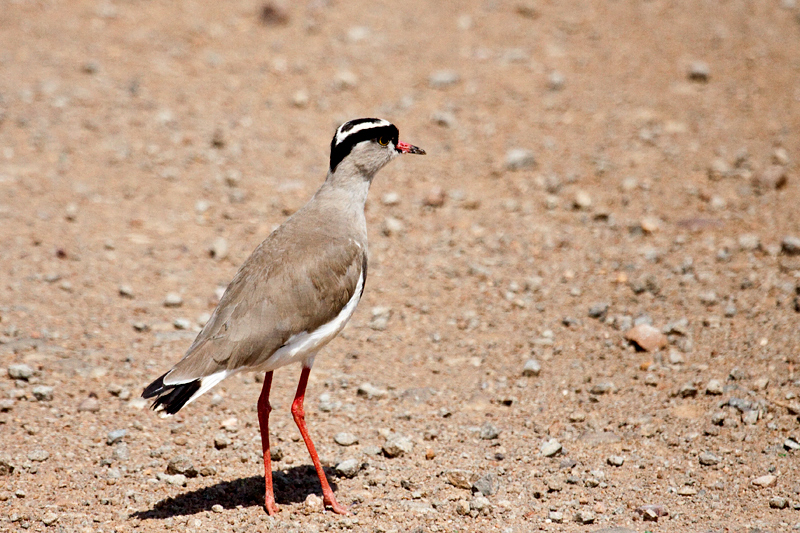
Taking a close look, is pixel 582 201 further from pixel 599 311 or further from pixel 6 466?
pixel 6 466

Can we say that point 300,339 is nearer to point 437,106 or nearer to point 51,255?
point 51,255

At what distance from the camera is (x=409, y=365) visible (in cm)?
832

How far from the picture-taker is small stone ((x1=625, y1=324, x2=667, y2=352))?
823 cm

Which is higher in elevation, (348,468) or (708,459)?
(708,459)

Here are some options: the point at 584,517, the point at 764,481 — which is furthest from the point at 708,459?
the point at 584,517

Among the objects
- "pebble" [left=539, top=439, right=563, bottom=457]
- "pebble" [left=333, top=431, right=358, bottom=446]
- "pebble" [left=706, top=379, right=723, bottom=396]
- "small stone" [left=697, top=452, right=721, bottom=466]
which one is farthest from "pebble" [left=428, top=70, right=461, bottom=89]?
"small stone" [left=697, top=452, right=721, bottom=466]

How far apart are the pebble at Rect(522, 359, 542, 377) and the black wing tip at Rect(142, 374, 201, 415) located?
3.33 m

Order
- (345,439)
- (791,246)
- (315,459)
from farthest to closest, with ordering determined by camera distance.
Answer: (791,246) → (345,439) → (315,459)

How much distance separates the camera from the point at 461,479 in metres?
6.50

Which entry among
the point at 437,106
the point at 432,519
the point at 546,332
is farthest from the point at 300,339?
the point at 437,106

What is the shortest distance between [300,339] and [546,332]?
10.5 ft

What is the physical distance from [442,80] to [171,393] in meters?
8.36

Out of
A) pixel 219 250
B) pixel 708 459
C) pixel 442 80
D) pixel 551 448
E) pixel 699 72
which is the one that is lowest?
pixel 219 250

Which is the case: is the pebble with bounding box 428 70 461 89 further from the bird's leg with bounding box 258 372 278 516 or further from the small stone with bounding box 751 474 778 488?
the small stone with bounding box 751 474 778 488
